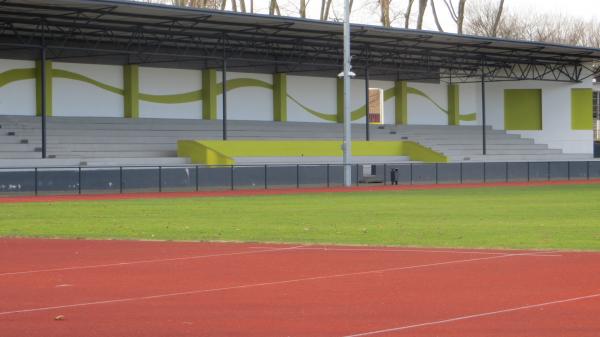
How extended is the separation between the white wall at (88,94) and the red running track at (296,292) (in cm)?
3729

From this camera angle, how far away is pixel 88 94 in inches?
2233

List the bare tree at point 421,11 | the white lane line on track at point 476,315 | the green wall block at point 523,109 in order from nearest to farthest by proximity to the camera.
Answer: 1. the white lane line on track at point 476,315
2. the green wall block at point 523,109
3. the bare tree at point 421,11

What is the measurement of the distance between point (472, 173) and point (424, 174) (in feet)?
9.74

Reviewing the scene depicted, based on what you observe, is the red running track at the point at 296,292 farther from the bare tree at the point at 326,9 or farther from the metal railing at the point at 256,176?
the bare tree at the point at 326,9

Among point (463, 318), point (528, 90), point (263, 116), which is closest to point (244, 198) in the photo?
point (263, 116)

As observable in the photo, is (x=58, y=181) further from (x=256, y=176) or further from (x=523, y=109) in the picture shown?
(x=523, y=109)

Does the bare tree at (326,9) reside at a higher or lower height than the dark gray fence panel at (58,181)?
higher

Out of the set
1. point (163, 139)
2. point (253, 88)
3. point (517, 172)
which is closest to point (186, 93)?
point (253, 88)

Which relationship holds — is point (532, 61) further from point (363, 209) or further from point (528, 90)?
point (363, 209)

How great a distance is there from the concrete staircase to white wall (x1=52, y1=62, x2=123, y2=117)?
3.13ft

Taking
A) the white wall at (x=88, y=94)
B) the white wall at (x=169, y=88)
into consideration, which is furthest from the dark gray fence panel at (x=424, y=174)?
the white wall at (x=88, y=94)

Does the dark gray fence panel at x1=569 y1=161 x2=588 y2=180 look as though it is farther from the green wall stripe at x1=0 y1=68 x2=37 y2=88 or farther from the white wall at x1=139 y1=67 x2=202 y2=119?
the green wall stripe at x1=0 y1=68 x2=37 y2=88

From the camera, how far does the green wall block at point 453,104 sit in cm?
7519

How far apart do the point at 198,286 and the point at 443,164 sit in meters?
42.8
